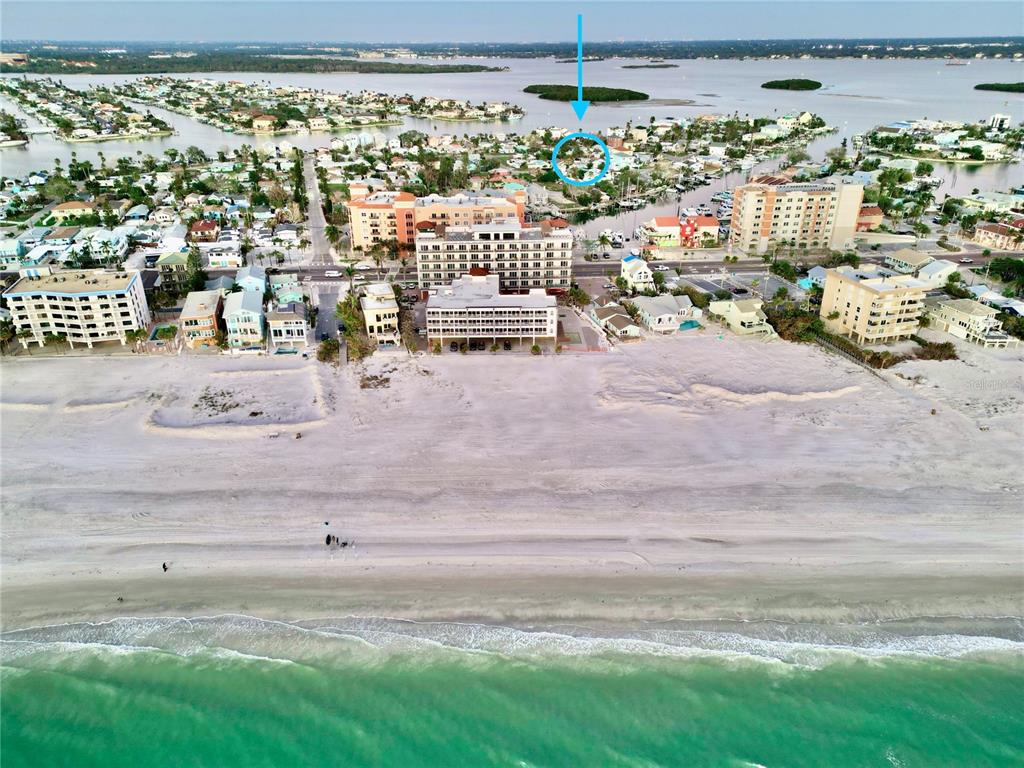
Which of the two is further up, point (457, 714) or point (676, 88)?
point (676, 88)

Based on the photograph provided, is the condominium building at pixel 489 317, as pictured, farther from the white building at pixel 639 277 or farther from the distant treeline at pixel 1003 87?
the distant treeline at pixel 1003 87

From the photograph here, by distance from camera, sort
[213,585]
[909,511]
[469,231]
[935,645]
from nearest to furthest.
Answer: [935,645] < [213,585] < [909,511] < [469,231]

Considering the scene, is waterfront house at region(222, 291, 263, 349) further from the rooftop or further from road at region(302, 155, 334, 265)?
road at region(302, 155, 334, 265)

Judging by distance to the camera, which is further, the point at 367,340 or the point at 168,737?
the point at 367,340

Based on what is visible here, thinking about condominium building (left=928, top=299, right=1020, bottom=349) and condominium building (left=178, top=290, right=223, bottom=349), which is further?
condominium building (left=928, top=299, right=1020, bottom=349)

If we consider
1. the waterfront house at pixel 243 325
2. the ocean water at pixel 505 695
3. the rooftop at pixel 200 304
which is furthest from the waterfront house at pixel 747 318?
the rooftop at pixel 200 304

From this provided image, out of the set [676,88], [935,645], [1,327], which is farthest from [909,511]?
[676,88]

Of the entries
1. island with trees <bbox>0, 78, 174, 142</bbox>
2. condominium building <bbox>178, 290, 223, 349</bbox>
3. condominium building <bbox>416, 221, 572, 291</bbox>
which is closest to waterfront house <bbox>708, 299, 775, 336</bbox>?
condominium building <bbox>416, 221, 572, 291</bbox>

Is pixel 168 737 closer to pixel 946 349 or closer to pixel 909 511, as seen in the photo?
pixel 909 511

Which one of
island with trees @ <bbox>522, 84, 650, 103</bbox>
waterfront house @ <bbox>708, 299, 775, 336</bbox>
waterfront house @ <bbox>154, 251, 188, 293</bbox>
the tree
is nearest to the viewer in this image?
waterfront house @ <bbox>708, 299, 775, 336</bbox>
